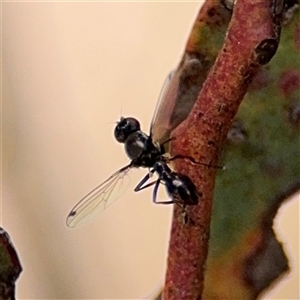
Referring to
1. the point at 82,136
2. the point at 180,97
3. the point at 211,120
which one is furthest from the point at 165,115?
the point at 82,136

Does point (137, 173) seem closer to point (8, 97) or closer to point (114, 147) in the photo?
point (114, 147)

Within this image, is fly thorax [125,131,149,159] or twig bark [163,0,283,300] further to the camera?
fly thorax [125,131,149,159]

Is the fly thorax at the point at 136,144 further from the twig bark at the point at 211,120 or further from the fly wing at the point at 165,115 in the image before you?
the twig bark at the point at 211,120

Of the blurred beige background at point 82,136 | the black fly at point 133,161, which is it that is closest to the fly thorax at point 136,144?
the black fly at point 133,161

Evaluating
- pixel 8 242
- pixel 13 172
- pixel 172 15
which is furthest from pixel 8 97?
pixel 8 242

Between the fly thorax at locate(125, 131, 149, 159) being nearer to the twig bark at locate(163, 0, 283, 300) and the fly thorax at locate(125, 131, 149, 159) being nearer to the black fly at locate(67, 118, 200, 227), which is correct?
the black fly at locate(67, 118, 200, 227)

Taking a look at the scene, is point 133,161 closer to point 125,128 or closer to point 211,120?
point 125,128

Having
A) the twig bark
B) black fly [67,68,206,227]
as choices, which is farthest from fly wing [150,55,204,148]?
the twig bark
